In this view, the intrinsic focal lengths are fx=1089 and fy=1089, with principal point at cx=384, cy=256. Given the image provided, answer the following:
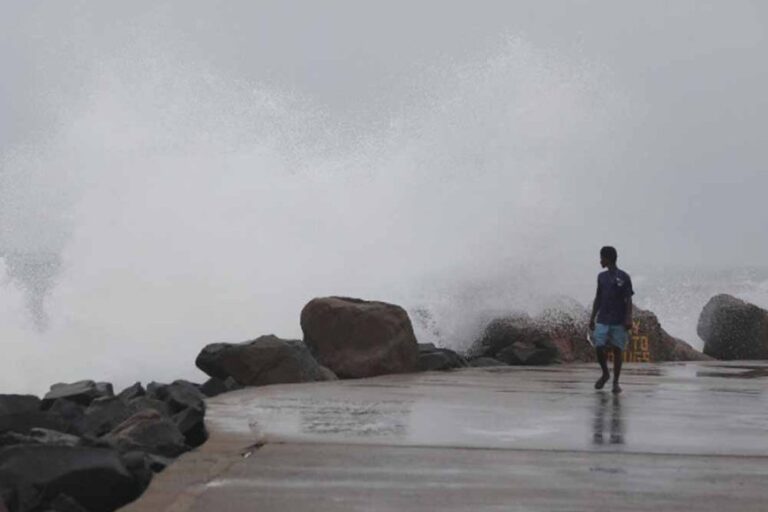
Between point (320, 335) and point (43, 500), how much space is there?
748 centimetres

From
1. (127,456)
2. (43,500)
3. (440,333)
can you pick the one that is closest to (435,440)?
(127,456)

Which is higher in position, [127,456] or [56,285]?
[56,285]

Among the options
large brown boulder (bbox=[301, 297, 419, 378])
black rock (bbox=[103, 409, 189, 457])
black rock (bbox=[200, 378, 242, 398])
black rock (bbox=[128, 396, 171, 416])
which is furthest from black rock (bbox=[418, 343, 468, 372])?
black rock (bbox=[103, 409, 189, 457])

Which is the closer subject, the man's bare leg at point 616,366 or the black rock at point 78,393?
the black rock at point 78,393

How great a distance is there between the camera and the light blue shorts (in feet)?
32.1

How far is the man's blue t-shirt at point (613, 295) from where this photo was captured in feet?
31.7

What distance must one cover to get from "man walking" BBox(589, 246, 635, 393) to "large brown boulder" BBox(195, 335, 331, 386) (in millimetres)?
2824

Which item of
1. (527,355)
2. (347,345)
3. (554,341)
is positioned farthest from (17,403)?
(554,341)

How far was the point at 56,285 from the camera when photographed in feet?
65.4

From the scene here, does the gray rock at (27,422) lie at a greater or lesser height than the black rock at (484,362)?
lesser

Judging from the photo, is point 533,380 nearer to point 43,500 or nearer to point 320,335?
point 320,335

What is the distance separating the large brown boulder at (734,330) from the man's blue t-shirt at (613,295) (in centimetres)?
1011

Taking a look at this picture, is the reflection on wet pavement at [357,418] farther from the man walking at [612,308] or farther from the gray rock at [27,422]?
the man walking at [612,308]

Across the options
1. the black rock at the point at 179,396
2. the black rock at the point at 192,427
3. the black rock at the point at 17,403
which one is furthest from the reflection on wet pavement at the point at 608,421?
the black rock at the point at 17,403
